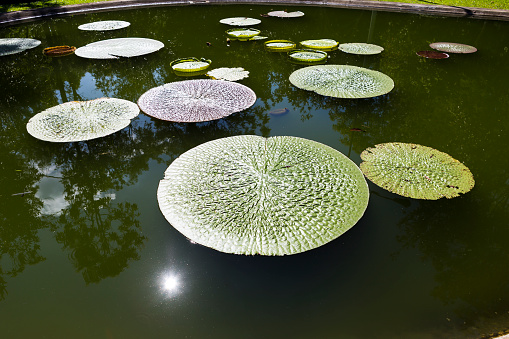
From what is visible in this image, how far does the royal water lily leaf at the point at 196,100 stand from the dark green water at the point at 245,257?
0.35 feet

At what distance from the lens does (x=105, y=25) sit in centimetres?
657

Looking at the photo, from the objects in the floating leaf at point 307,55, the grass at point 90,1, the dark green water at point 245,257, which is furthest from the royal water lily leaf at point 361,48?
the grass at point 90,1

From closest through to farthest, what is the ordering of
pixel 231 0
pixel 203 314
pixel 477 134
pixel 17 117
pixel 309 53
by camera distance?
pixel 203 314, pixel 477 134, pixel 17 117, pixel 309 53, pixel 231 0

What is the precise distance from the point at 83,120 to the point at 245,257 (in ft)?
7.09

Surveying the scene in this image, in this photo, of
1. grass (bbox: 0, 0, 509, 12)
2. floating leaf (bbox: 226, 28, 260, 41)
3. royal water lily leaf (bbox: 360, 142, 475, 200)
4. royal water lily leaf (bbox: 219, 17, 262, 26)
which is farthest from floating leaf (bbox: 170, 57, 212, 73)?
grass (bbox: 0, 0, 509, 12)

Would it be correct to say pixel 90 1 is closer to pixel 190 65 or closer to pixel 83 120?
pixel 190 65

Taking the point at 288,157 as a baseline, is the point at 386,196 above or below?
below

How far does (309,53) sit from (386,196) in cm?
333

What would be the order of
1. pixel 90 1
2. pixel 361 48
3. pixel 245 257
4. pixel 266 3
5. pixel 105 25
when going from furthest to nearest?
pixel 266 3 < pixel 90 1 < pixel 105 25 < pixel 361 48 < pixel 245 257

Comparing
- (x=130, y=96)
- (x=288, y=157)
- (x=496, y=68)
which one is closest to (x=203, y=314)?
(x=288, y=157)

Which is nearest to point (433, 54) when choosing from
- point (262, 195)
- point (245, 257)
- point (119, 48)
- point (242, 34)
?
point (242, 34)

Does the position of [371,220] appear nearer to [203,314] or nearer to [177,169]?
[203,314]

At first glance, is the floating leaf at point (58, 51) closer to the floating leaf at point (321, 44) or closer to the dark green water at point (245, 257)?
the dark green water at point (245, 257)

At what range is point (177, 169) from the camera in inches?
91.8
